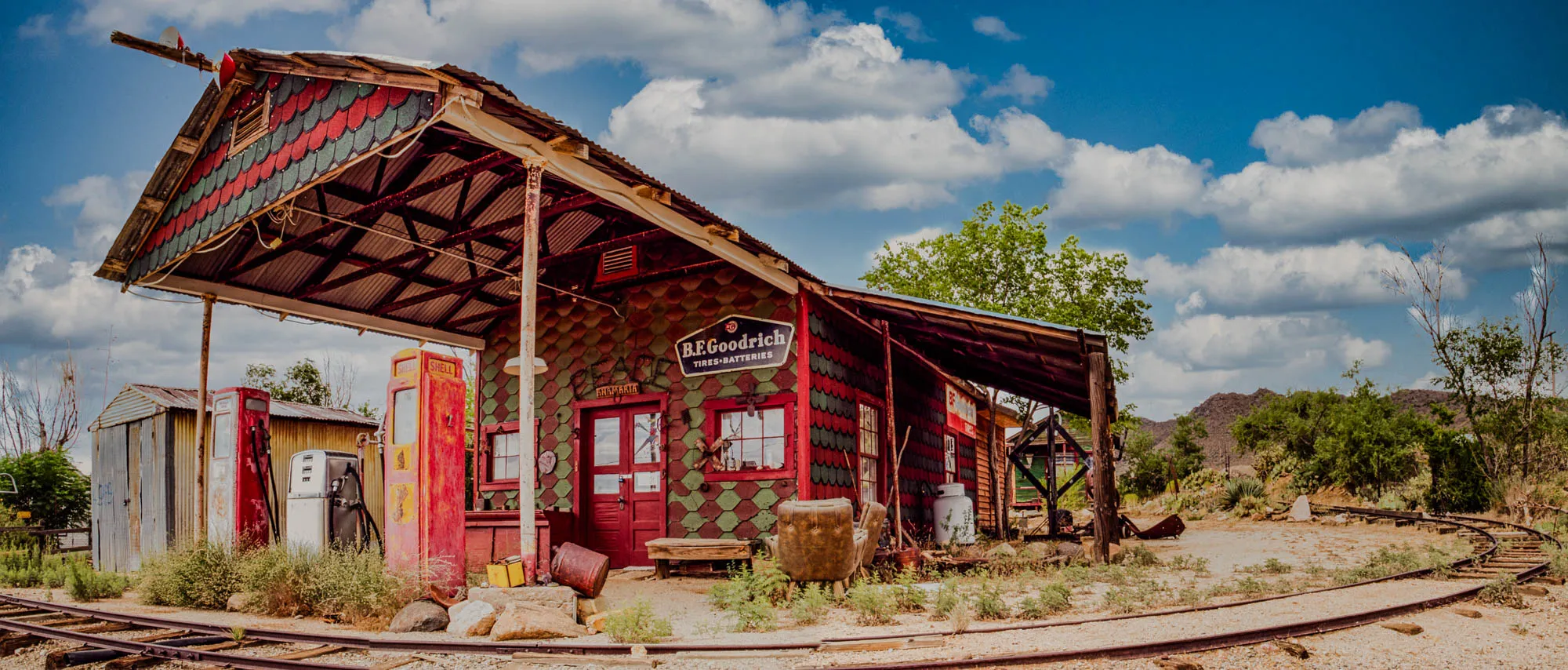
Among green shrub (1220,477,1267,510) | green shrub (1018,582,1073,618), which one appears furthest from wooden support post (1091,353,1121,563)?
green shrub (1220,477,1267,510)

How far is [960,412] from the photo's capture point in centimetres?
1948

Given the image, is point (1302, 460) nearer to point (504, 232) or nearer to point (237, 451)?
point (504, 232)

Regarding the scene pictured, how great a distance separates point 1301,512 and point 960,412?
7814 mm

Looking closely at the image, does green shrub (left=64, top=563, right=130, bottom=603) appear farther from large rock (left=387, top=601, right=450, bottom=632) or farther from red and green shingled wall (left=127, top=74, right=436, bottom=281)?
large rock (left=387, top=601, right=450, bottom=632)

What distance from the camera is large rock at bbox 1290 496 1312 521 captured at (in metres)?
20.1

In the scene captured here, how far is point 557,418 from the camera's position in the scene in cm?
1283

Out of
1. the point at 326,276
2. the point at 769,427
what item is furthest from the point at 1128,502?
the point at 326,276

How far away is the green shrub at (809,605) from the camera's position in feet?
23.4

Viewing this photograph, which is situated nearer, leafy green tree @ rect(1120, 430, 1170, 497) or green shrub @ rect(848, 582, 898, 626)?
green shrub @ rect(848, 582, 898, 626)

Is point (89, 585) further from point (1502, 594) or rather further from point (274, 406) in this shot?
point (1502, 594)

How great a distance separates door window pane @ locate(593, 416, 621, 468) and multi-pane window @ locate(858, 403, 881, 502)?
319 cm

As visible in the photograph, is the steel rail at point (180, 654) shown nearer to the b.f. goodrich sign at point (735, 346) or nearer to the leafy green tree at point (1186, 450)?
the b.f. goodrich sign at point (735, 346)

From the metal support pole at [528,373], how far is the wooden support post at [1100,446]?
5.86 m

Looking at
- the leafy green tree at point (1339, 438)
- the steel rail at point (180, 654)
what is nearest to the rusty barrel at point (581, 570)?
the steel rail at point (180, 654)
